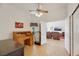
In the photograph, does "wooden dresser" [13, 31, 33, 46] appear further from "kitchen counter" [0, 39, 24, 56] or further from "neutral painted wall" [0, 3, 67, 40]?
"kitchen counter" [0, 39, 24, 56]

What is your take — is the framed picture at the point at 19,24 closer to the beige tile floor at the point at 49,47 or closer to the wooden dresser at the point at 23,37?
the wooden dresser at the point at 23,37

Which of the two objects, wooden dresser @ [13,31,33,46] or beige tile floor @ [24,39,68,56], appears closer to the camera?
wooden dresser @ [13,31,33,46]

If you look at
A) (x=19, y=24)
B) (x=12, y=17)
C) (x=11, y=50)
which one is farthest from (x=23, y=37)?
(x=11, y=50)

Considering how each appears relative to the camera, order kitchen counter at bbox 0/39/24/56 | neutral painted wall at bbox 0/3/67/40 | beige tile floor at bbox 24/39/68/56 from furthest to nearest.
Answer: beige tile floor at bbox 24/39/68/56 < neutral painted wall at bbox 0/3/67/40 < kitchen counter at bbox 0/39/24/56

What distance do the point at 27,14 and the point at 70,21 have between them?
1302 mm

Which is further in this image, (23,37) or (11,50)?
(23,37)

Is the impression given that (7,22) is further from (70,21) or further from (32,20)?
(70,21)

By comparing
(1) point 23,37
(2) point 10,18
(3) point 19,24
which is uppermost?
(2) point 10,18

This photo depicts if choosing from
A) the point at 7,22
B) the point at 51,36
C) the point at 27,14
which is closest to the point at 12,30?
the point at 7,22

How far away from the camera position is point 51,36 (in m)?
3.24

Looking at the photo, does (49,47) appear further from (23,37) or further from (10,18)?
(10,18)

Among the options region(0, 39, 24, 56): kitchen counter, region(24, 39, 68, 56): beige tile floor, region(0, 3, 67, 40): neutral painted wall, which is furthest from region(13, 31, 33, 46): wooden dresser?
region(0, 39, 24, 56): kitchen counter

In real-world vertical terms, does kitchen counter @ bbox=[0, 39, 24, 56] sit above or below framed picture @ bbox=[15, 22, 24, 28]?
below

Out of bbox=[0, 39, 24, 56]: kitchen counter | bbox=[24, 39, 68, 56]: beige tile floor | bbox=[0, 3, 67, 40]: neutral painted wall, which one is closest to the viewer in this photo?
bbox=[0, 39, 24, 56]: kitchen counter
